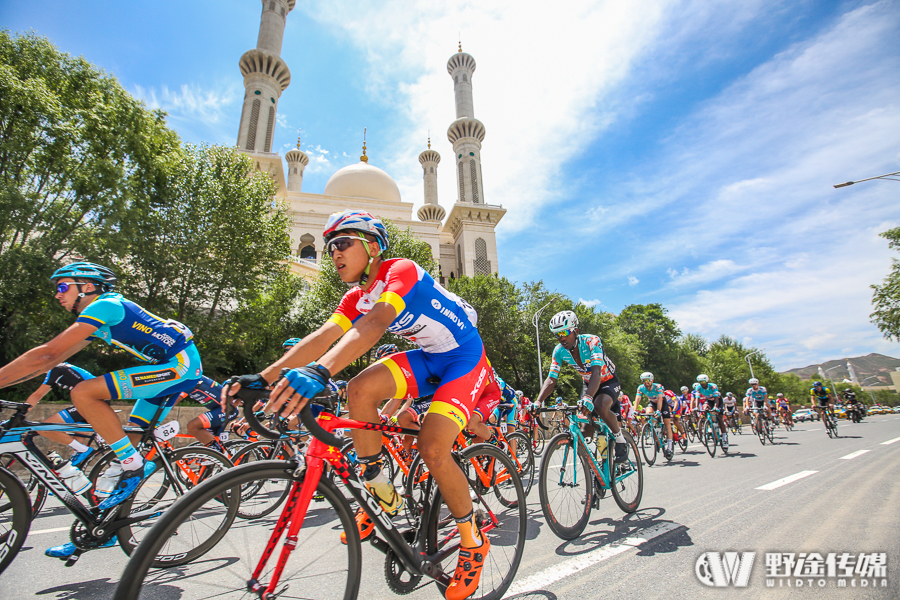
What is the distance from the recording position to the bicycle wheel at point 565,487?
3.30 metres

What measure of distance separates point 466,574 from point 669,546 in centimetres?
181

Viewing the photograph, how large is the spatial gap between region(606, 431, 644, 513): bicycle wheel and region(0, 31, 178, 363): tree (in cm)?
1454

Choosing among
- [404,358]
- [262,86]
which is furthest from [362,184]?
[404,358]

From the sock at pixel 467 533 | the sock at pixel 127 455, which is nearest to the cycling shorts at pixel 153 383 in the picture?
the sock at pixel 127 455

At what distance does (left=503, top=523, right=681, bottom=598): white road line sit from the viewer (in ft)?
8.07

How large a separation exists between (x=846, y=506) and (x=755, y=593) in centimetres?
263

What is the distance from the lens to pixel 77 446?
3.42m

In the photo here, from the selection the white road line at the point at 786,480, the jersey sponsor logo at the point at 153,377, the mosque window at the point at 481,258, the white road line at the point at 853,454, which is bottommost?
the white road line at the point at 853,454

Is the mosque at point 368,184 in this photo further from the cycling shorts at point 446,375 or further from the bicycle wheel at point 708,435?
the cycling shorts at point 446,375

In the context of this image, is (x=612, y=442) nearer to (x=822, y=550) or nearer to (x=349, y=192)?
(x=822, y=550)

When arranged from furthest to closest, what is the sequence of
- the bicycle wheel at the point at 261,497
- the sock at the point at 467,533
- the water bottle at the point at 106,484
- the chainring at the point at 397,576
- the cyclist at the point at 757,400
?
the cyclist at the point at 757,400
the water bottle at the point at 106,484
the sock at the point at 467,533
the chainring at the point at 397,576
the bicycle wheel at the point at 261,497

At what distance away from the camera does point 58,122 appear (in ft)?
40.3

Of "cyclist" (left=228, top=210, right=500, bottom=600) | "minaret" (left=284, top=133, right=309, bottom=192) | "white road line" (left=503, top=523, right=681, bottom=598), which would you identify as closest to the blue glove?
"cyclist" (left=228, top=210, right=500, bottom=600)

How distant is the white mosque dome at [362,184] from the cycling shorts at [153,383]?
49.7 metres
